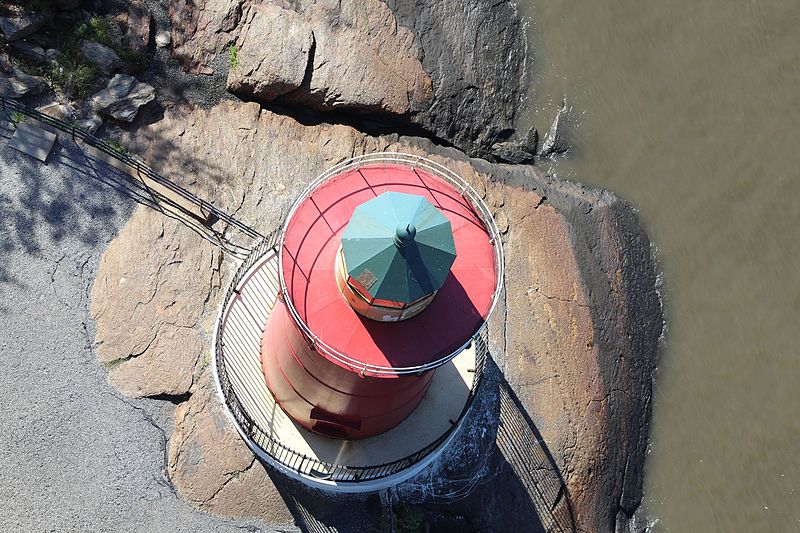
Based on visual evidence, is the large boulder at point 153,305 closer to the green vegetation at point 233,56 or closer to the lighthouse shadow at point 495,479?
the green vegetation at point 233,56

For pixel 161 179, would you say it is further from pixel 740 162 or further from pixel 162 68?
pixel 740 162

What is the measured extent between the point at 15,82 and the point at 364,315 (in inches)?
344

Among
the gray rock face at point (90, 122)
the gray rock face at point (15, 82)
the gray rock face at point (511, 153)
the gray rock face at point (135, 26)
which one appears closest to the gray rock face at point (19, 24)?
the gray rock face at point (15, 82)

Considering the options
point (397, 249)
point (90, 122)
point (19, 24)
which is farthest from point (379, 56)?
point (397, 249)

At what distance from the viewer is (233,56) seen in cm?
1360

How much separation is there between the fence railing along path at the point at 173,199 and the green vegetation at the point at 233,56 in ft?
8.17

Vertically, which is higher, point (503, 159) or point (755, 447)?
point (503, 159)

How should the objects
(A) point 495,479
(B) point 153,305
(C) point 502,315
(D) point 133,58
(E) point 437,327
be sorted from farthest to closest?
(C) point 502,315
(D) point 133,58
(A) point 495,479
(B) point 153,305
(E) point 437,327

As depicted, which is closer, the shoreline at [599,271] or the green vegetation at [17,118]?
the green vegetation at [17,118]

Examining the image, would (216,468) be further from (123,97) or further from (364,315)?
(123,97)

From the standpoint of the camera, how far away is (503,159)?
1543cm

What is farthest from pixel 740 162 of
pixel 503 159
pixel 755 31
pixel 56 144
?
pixel 56 144

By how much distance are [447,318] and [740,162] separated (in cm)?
1120

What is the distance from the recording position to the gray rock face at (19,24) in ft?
41.1
